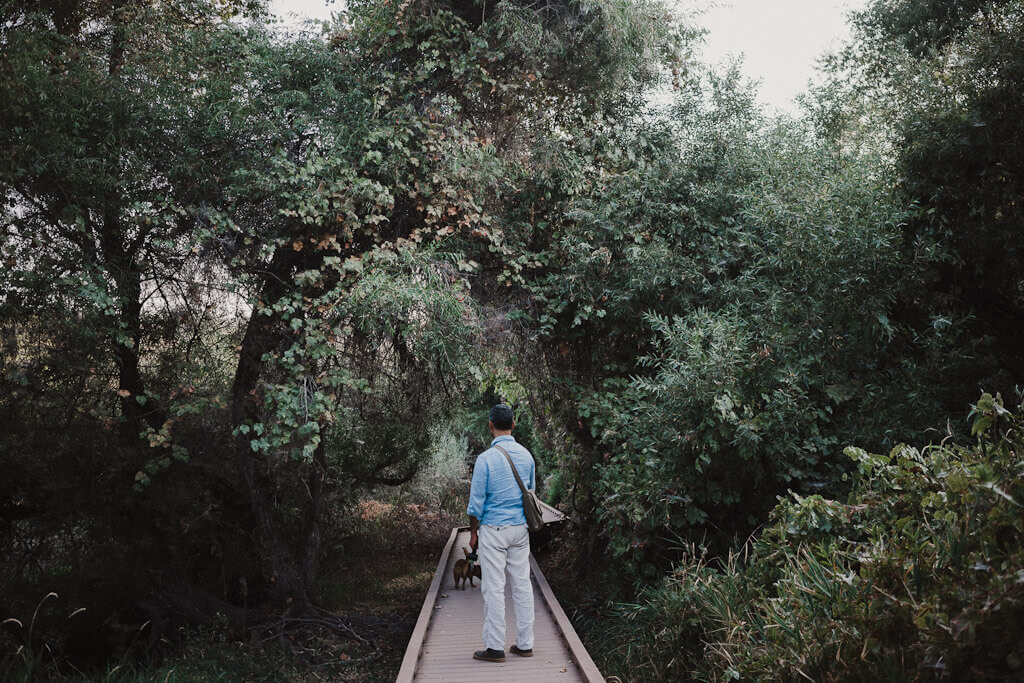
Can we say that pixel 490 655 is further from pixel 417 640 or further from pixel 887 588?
pixel 887 588

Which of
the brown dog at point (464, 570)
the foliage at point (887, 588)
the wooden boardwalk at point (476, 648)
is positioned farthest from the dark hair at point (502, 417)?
the brown dog at point (464, 570)

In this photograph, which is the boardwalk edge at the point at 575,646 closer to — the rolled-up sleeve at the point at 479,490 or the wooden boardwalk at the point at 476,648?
the wooden boardwalk at the point at 476,648

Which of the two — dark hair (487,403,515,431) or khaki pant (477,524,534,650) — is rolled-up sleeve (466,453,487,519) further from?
dark hair (487,403,515,431)

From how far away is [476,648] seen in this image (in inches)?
262

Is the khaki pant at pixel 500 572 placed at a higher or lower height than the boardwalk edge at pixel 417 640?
higher

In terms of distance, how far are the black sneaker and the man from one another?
10cm

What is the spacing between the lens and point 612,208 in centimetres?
945

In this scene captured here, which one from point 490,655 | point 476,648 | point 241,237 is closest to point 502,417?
point 490,655

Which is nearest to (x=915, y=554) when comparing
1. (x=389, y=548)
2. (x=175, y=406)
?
(x=175, y=406)

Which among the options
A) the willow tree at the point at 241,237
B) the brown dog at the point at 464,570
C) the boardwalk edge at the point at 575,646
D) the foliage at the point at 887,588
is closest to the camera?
the foliage at the point at 887,588

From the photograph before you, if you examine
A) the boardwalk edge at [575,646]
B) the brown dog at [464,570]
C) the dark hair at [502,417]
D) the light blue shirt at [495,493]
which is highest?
the dark hair at [502,417]

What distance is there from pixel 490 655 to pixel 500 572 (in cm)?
78

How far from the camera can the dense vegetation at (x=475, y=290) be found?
721 cm

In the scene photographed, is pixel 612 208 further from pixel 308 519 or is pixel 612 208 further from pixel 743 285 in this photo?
pixel 308 519
